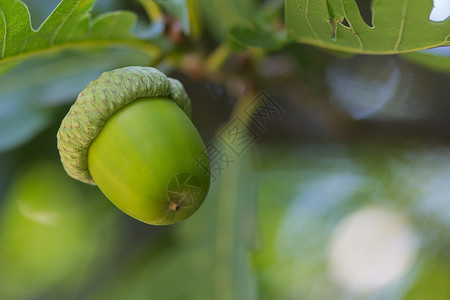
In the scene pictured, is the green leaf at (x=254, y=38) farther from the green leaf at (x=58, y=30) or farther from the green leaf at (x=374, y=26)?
the green leaf at (x=58, y=30)

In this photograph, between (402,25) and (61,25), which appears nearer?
(402,25)

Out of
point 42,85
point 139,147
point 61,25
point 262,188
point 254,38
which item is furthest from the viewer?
point 262,188

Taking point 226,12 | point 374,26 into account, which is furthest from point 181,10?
point 374,26

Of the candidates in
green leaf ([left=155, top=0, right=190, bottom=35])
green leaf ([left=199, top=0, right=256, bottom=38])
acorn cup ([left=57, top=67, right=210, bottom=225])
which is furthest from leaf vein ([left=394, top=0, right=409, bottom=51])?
green leaf ([left=199, top=0, right=256, bottom=38])

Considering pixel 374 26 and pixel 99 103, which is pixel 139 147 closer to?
pixel 99 103

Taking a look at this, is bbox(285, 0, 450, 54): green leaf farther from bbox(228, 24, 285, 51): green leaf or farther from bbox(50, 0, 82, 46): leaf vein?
bbox(50, 0, 82, 46): leaf vein

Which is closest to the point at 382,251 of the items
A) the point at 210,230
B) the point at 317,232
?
the point at 317,232

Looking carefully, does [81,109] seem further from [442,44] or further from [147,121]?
[442,44]
